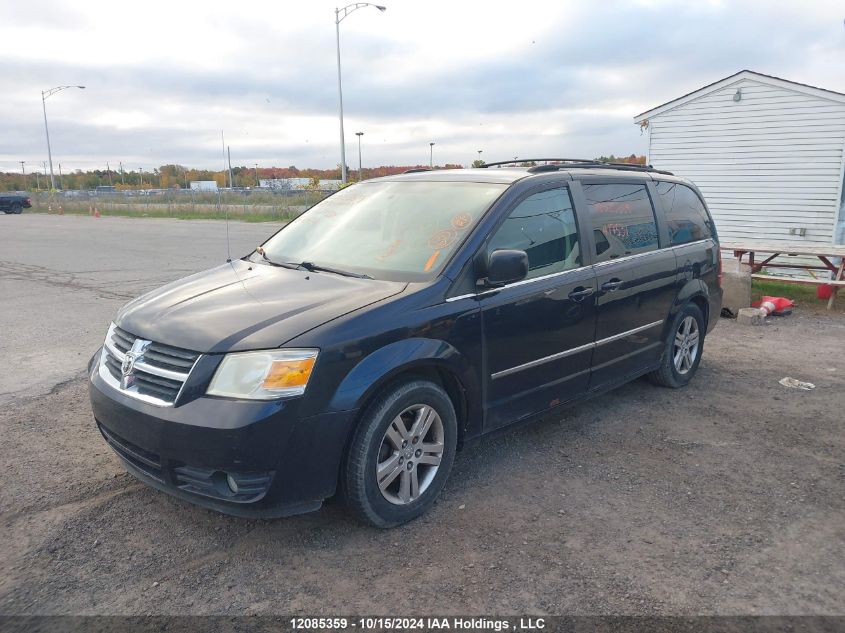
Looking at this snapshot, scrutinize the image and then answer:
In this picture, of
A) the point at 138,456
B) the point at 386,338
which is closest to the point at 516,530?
the point at 386,338

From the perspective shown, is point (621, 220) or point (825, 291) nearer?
point (621, 220)

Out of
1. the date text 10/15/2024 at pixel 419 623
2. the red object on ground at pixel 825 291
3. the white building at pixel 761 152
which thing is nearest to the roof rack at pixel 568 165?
the date text 10/15/2024 at pixel 419 623

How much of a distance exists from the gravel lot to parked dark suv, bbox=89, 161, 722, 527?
31 centimetres

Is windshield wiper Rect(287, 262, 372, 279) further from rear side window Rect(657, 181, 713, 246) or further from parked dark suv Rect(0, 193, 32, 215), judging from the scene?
parked dark suv Rect(0, 193, 32, 215)

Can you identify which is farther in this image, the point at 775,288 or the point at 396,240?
the point at 775,288

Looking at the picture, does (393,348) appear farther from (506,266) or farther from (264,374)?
(506,266)

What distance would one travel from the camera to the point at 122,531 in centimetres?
332

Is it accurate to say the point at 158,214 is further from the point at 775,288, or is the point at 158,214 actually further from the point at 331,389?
the point at 331,389

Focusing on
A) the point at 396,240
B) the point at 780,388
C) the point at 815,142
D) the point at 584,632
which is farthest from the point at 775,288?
the point at 584,632

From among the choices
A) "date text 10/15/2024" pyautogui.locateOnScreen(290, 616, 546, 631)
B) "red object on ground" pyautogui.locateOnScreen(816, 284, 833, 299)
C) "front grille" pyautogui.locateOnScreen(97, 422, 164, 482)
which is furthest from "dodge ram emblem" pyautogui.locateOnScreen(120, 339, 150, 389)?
"red object on ground" pyautogui.locateOnScreen(816, 284, 833, 299)

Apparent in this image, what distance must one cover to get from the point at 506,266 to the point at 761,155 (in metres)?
12.2

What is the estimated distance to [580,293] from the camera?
4.26 meters

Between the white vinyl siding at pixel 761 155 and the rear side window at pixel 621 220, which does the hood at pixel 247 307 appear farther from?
the white vinyl siding at pixel 761 155

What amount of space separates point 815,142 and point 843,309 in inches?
190
